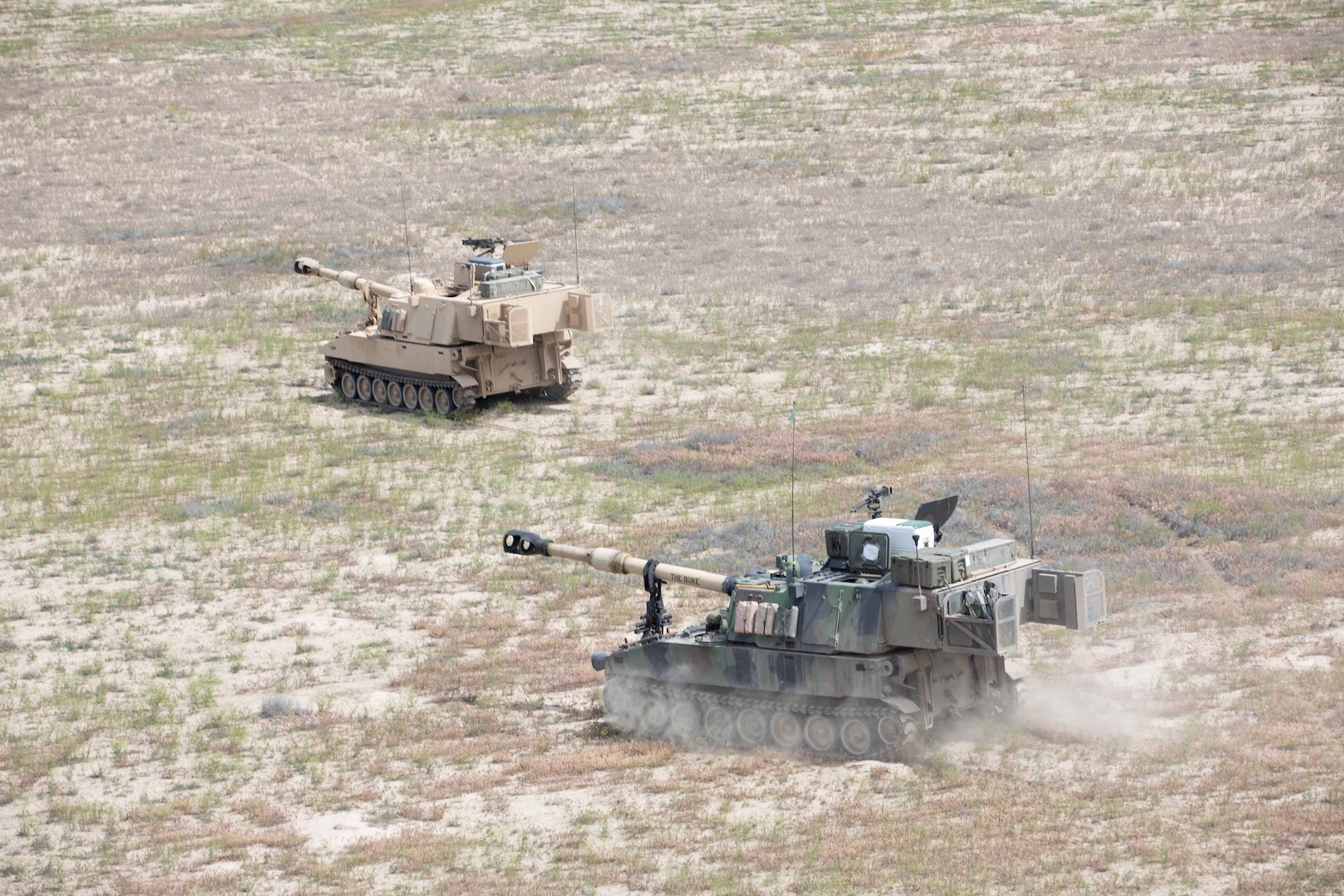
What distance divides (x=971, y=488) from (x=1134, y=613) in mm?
5498

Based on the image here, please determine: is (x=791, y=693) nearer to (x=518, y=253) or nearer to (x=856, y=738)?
(x=856, y=738)

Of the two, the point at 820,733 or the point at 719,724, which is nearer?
A: the point at 820,733

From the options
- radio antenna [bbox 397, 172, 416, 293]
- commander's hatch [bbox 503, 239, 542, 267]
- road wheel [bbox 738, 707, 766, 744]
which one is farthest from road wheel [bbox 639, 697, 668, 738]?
radio antenna [bbox 397, 172, 416, 293]

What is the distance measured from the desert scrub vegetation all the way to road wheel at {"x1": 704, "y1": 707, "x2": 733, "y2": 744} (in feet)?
1.66

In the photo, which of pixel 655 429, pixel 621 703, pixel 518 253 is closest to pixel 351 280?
pixel 518 253

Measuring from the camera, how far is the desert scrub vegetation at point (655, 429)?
656 inches

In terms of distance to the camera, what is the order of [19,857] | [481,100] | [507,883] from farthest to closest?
[481,100] < [19,857] < [507,883]

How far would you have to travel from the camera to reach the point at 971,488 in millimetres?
26766

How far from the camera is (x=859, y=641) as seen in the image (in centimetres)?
1747

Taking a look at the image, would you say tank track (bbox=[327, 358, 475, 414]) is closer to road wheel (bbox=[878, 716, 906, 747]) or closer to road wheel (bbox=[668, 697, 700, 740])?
road wheel (bbox=[668, 697, 700, 740])

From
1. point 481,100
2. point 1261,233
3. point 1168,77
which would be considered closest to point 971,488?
point 1261,233

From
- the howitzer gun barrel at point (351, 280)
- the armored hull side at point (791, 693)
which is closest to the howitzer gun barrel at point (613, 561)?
the armored hull side at point (791, 693)

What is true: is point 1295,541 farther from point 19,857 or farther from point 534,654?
point 19,857

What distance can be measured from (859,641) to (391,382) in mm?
19615
